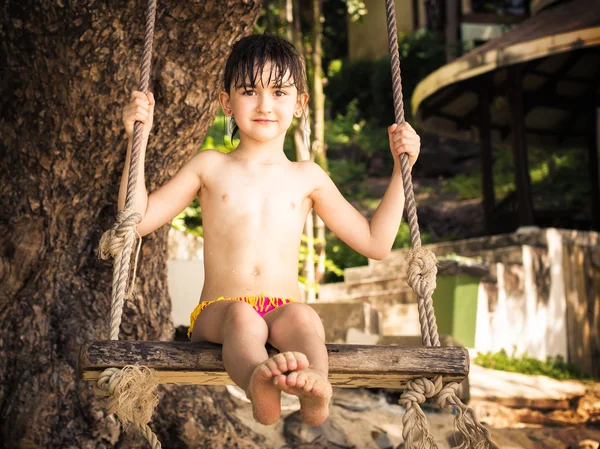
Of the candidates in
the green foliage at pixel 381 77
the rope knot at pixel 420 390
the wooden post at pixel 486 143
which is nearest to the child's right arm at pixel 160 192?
the rope knot at pixel 420 390

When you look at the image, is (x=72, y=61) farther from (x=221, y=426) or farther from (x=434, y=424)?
(x=434, y=424)

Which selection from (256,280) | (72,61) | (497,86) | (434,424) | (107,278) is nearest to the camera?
(256,280)

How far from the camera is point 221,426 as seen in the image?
155 inches

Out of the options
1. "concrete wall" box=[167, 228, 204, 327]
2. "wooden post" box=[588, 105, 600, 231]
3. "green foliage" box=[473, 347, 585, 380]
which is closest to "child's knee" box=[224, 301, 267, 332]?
"concrete wall" box=[167, 228, 204, 327]

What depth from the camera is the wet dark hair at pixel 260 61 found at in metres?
2.74

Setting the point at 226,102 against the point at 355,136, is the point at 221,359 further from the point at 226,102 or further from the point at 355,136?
the point at 355,136

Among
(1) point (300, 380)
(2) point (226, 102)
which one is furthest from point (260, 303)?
(2) point (226, 102)

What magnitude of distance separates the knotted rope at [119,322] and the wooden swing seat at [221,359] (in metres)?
0.04

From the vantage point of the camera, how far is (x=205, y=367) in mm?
2336

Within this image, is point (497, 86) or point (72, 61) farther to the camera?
point (497, 86)

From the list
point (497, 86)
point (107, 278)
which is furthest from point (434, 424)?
point (497, 86)

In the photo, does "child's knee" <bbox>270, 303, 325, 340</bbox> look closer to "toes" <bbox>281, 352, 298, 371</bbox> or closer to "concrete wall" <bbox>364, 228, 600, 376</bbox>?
"toes" <bbox>281, 352, 298, 371</bbox>

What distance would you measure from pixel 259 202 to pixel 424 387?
85 cm

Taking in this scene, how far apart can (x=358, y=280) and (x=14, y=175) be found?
574 cm
